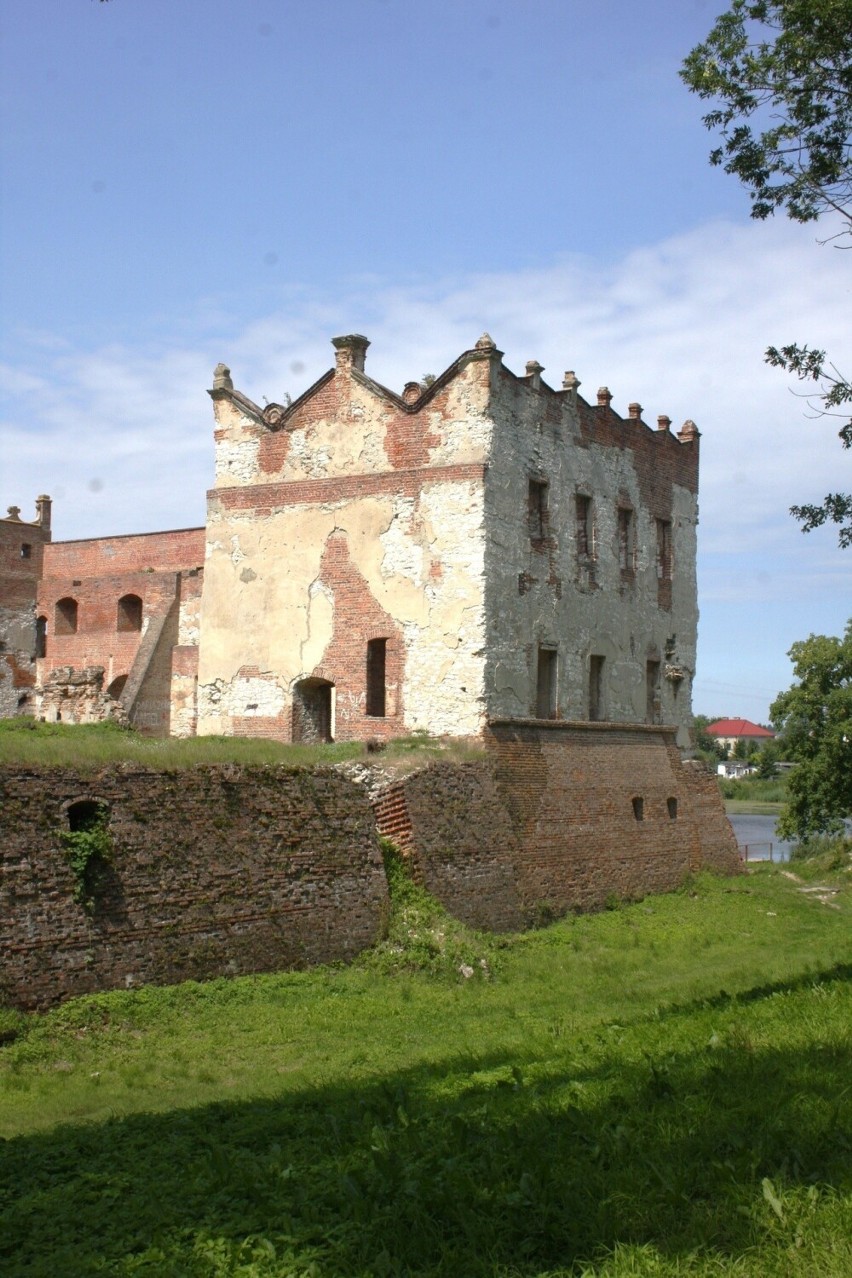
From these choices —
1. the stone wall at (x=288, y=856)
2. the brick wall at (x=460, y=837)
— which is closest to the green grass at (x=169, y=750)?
the stone wall at (x=288, y=856)

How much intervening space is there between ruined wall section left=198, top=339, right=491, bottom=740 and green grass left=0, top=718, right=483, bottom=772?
1490mm

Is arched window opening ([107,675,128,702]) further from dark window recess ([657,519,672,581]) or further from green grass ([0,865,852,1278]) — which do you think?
green grass ([0,865,852,1278])

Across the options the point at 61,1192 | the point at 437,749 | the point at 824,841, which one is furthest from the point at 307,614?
the point at 824,841

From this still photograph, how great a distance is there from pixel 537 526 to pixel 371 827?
779 centimetres

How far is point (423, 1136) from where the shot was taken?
7012mm

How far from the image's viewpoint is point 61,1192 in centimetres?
675

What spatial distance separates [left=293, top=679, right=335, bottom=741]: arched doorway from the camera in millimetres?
21922

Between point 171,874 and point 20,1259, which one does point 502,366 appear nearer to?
point 171,874

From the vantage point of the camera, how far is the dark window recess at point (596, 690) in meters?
24.0

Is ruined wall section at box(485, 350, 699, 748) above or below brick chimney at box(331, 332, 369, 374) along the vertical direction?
below

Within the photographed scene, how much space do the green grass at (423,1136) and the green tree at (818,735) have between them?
94.1 feet

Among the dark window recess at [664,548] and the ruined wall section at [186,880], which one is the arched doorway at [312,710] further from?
the dark window recess at [664,548]

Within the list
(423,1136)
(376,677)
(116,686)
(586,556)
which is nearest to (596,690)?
(586,556)

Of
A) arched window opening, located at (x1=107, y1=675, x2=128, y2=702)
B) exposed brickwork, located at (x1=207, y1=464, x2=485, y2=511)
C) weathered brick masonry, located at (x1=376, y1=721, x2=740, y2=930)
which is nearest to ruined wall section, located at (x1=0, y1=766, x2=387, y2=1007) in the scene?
weathered brick masonry, located at (x1=376, y1=721, x2=740, y2=930)
